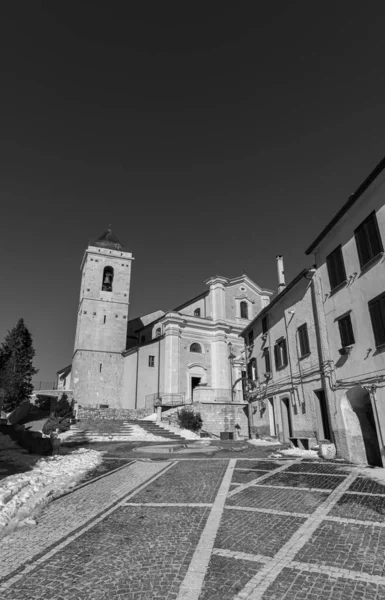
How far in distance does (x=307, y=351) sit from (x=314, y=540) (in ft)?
36.4

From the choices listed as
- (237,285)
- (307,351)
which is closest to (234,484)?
(307,351)

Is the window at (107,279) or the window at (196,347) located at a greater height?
the window at (107,279)

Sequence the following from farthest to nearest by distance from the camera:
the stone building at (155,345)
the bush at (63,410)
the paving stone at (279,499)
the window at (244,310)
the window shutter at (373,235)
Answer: the window at (244,310), the stone building at (155,345), the bush at (63,410), the window shutter at (373,235), the paving stone at (279,499)

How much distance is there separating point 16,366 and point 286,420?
27452 mm

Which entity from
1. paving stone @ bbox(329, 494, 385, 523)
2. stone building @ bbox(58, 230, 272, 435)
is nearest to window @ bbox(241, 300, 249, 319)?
stone building @ bbox(58, 230, 272, 435)

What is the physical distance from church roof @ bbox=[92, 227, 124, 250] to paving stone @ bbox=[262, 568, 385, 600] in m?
40.3

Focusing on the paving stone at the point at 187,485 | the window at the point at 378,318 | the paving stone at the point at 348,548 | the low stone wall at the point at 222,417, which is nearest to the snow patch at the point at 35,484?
the paving stone at the point at 187,485

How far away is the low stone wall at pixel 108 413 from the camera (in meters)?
27.0

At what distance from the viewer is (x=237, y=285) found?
4038 centimetres

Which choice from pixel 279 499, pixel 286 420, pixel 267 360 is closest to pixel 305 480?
pixel 279 499

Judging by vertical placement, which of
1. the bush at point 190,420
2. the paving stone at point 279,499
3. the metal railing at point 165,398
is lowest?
the paving stone at point 279,499

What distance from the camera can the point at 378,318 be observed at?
34.5 feet

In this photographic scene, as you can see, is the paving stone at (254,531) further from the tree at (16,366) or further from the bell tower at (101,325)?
the bell tower at (101,325)

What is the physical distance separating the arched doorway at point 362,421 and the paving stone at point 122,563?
26.7ft
